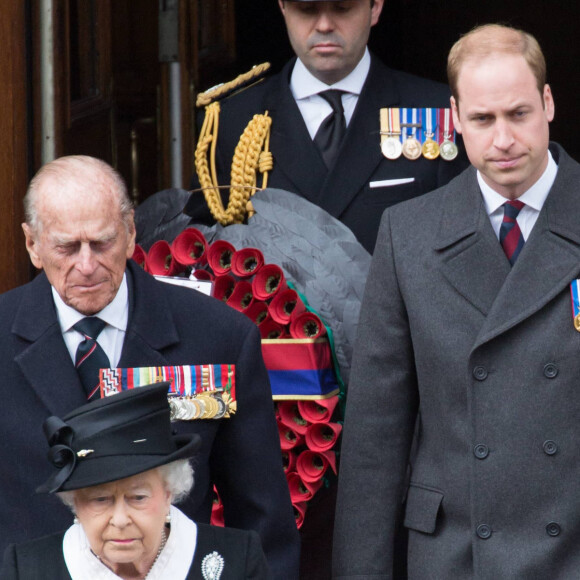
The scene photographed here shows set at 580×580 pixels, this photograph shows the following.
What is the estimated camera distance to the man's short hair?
2.93 m

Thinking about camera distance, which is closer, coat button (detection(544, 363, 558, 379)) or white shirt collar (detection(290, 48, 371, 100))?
coat button (detection(544, 363, 558, 379))

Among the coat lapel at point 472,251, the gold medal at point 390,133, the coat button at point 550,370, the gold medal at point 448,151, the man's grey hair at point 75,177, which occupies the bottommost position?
the coat button at point 550,370

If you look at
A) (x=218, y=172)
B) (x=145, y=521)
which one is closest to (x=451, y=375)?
(x=145, y=521)

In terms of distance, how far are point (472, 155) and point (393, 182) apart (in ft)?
2.45

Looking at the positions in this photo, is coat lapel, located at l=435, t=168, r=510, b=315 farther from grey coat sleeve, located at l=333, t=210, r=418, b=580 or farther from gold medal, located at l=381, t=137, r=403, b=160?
gold medal, located at l=381, t=137, r=403, b=160

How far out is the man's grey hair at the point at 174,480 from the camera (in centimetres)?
265

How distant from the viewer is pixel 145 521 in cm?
261

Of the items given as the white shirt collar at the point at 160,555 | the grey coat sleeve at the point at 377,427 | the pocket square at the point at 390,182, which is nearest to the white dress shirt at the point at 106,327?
the white shirt collar at the point at 160,555

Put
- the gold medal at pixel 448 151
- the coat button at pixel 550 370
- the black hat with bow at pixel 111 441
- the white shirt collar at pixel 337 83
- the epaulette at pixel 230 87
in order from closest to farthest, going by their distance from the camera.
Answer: the black hat with bow at pixel 111 441
the coat button at pixel 550 370
the gold medal at pixel 448 151
the white shirt collar at pixel 337 83
the epaulette at pixel 230 87

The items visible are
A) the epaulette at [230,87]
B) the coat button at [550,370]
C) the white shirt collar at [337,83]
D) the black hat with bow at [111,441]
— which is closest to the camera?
the black hat with bow at [111,441]

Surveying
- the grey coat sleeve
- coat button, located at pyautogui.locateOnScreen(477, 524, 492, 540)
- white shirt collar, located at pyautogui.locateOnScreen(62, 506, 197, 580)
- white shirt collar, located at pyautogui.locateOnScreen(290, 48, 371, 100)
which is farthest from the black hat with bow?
white shirt collar, located at pyautogui.locateOnScreen(290, 48, 371, 100)

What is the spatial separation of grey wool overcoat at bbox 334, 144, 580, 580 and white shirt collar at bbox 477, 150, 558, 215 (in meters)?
0.02

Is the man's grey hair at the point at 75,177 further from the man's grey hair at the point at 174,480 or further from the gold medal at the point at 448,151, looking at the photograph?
the gold medal at the point at 448,151

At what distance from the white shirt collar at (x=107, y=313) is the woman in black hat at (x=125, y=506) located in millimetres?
293
